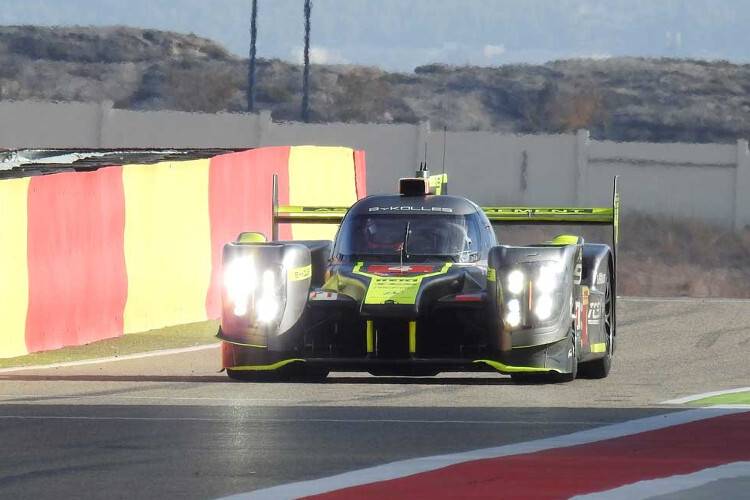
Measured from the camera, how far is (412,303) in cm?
1342

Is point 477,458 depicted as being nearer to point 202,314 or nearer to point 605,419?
point 605,419

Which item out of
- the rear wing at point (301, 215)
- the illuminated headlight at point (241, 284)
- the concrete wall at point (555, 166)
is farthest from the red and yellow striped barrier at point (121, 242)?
the concrete wall at point (555, 166)

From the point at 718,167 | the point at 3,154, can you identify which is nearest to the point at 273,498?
the point at 3,154

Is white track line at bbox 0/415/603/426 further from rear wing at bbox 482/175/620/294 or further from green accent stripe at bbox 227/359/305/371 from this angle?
rear wing at bbox 482/175/620/294

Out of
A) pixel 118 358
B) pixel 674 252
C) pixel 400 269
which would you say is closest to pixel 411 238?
pixel 400 269

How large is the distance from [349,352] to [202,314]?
8.27 meters

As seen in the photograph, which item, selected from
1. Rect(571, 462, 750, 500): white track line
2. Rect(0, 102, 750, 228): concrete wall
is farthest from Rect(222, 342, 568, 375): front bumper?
Rect(0, 102, 750, 228): concrete wall

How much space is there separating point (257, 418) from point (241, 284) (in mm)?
2430

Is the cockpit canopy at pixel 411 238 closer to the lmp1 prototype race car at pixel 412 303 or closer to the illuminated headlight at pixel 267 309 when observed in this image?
the lmp1 prototype race car at pixel 412 303

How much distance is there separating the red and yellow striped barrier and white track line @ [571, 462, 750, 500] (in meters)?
9.09

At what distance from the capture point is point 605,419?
11.8 meters

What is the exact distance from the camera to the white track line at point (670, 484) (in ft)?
28.2

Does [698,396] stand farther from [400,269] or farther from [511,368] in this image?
[400,269]

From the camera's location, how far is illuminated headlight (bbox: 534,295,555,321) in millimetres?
13641
